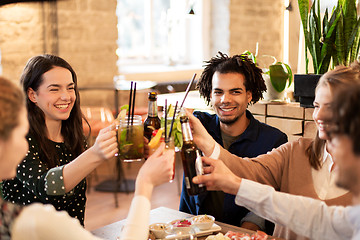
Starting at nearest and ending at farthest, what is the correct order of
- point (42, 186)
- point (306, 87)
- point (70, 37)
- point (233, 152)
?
point (42, 186), point (233, 152), point (306, 87), point (70, 37)

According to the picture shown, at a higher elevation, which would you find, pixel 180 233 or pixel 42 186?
pixel 42 186

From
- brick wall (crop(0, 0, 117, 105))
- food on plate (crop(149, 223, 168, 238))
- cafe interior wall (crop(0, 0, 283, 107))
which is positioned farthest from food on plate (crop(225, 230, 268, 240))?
brick wall (crop(0, 0, 117, 105))

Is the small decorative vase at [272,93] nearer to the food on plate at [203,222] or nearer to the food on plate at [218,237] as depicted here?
the food on plate at [203,222]

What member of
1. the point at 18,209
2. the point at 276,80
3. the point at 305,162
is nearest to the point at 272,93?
the point at 276,80

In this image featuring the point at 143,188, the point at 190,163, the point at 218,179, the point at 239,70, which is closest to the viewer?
the point at 143,188

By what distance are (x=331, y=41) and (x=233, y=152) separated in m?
1.03

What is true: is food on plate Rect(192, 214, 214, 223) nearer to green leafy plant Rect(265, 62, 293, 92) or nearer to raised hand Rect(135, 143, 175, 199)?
raised hand Rect(135, 143, 175, 199)

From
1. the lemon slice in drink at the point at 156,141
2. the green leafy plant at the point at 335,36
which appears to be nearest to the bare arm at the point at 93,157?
the lemon slice in drink at the point at 156,141

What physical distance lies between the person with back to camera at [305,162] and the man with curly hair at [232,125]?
12.4 inches

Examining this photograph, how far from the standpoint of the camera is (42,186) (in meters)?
2.01

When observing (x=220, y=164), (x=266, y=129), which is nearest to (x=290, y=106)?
(x=266, y=129)

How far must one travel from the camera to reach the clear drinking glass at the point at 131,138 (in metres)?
1.81

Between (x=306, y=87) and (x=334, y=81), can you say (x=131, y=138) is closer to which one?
(x=334, y=81)

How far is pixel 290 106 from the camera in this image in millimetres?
3051
